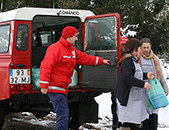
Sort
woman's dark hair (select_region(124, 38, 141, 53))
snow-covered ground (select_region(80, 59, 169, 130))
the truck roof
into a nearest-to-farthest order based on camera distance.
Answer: woman's dark hair (select_region(124, 38, 141, 53))
the truck roof
snow-covered ground (select_region(80, 59, 169, 130))

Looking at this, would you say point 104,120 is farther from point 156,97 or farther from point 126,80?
point 126,80

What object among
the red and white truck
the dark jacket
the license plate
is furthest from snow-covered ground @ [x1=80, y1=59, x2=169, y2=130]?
the dark jacket

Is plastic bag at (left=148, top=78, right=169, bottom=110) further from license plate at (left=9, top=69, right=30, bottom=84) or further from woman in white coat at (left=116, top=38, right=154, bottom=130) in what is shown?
license plate at (left=9, top=69, right=30, bottom=84)

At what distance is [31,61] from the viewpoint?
6090mm

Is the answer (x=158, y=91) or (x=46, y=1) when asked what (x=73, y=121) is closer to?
(x=158, y=91)

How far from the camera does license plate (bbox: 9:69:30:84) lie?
19.2ft

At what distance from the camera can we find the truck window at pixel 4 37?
20.3ft

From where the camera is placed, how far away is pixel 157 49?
60.1 ft

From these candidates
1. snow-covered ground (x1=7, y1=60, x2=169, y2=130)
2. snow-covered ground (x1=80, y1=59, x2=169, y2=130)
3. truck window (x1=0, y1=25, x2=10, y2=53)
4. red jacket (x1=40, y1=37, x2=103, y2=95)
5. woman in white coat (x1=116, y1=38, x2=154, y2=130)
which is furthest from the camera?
snow-covered ground (x1=80, y1=59, x2=169, y2=130)

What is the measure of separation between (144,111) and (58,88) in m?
1.34

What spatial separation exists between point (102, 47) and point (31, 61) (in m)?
1.35

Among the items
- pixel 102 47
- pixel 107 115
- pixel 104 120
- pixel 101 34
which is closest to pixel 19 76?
pixel 102 47

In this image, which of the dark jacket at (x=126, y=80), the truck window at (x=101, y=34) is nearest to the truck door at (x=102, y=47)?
the truck window at (x=101, y=34)

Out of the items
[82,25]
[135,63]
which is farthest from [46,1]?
[135,63]
